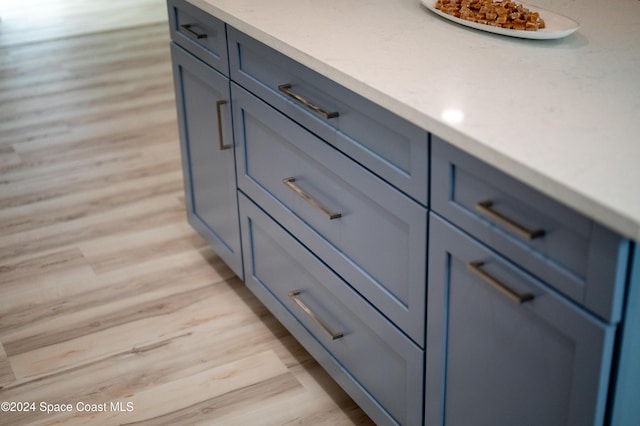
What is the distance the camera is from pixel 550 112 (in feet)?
4.90

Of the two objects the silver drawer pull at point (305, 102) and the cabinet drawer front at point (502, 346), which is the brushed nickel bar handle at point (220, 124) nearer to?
the silver drawer pull at point (305, 102)

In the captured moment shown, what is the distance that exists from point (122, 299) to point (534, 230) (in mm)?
1691

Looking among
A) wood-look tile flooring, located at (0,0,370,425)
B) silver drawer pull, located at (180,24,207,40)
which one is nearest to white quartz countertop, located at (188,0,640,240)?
silver drawer pull, located at (180,24,207,40)

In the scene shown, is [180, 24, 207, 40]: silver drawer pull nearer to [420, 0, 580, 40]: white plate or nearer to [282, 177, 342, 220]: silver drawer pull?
[282, 177, 342, 220]: silver drawer pull

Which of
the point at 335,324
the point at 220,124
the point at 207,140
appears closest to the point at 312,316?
the point at 335,324

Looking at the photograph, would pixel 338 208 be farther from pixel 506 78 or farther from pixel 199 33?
pixel 199 33

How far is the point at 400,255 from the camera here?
1731 millimetres

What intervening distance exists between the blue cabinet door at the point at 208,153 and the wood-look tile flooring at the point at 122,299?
0.17m

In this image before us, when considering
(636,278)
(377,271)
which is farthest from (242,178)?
(636,278)

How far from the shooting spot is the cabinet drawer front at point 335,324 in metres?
1.84

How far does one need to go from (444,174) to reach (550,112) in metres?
0.21

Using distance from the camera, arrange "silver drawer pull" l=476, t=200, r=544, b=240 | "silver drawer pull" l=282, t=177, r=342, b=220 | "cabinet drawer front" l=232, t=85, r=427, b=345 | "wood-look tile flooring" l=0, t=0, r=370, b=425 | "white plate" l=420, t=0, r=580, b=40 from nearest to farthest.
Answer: "silver drawer pull" l=476, t=200, r=544, b=240 → "cabinet drawer front" l=232, t=85, r=427, b=345 → "white plate" l=420, t=0, r=580, b=40 → "silver drawer pull" l=282, t=177, r=342, b=220 → "wood-look tile flooring" l=0, t=0, r=370, b=425

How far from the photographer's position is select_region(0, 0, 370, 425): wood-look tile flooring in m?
2.26

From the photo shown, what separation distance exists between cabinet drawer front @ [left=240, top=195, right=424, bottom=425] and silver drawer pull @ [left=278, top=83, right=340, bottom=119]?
38 centimetres
